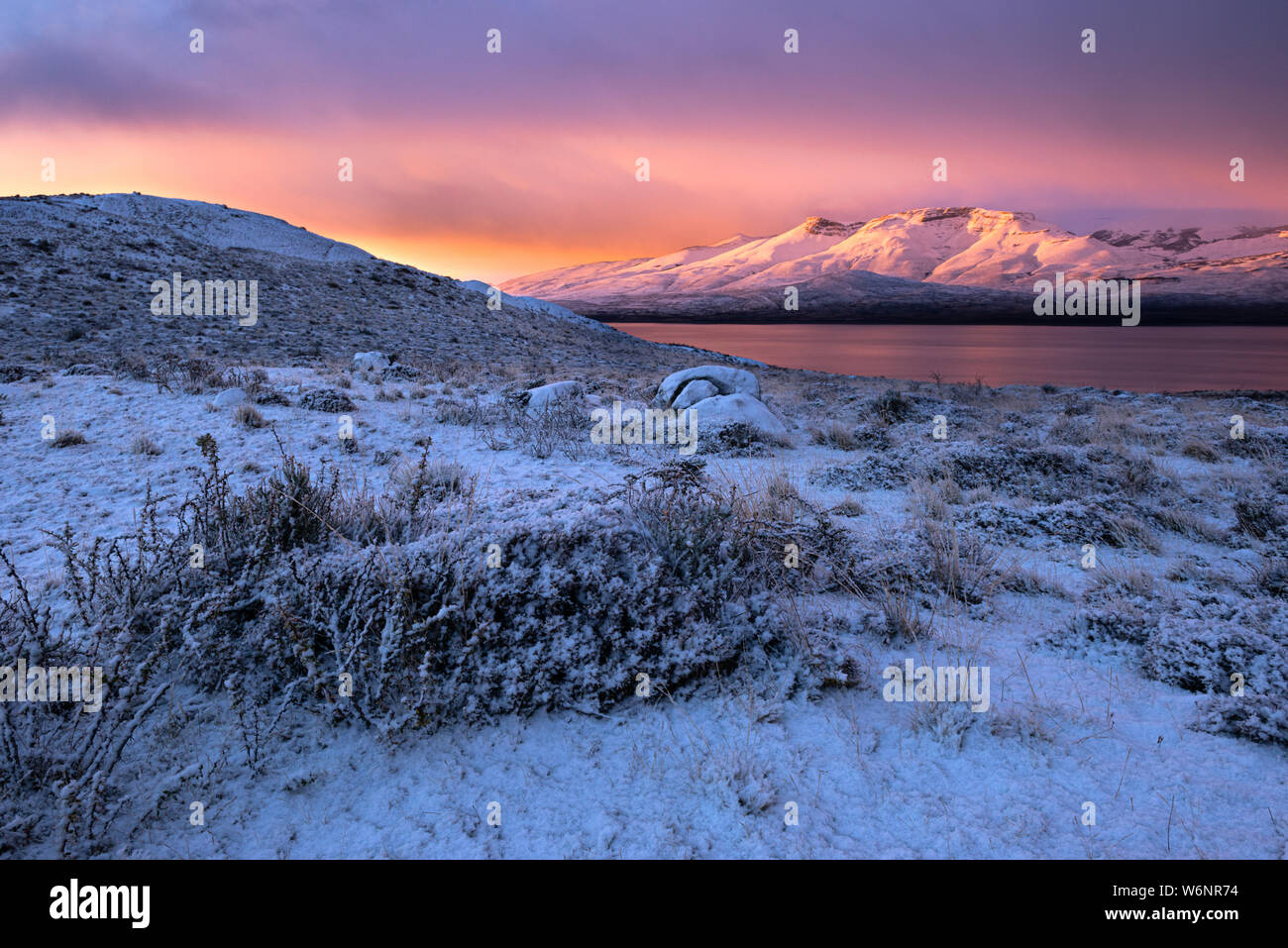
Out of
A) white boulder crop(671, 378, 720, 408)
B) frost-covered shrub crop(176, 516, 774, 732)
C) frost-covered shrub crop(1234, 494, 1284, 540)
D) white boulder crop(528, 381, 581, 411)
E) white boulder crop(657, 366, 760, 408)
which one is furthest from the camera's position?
white boulder crop(657, 366, 760, 408)

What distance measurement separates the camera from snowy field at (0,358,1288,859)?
2150 mm

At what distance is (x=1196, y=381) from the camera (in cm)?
3388

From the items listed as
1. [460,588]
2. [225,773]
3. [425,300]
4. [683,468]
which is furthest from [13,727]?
[425,300]

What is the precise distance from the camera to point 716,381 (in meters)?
13.9

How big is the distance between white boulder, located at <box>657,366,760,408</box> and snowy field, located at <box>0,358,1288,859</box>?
8767 mm

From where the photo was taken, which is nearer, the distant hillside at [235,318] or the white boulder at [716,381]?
the white boulder at [716,381]

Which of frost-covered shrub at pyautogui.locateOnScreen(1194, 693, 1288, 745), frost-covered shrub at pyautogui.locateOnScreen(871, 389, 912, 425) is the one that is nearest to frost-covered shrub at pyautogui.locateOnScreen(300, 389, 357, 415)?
frost-covered shrub at pyautogui.locateOnScreen(871, 389, 912, 425)

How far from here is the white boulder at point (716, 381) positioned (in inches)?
541

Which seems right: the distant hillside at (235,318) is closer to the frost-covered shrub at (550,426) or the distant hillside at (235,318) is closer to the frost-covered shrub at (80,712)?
the frost-covered shrub at (550,426)

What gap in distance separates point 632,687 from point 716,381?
1159 cm

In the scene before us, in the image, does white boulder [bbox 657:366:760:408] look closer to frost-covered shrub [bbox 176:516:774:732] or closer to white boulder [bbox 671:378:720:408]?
white boulder [bbox 671:378:720:408]

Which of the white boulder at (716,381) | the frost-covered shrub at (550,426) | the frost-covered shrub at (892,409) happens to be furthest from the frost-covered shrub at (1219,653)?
the white boulder at (716,381)

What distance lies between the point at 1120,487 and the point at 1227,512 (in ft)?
3.14

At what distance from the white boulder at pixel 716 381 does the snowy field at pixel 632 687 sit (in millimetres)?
8767
